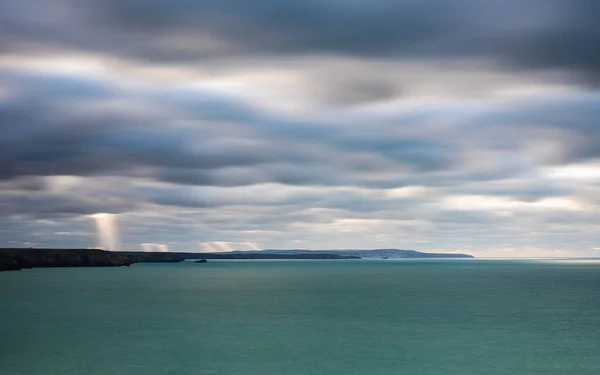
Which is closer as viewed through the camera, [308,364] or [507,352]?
[308,364]

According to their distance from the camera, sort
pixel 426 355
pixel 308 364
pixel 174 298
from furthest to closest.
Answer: pixel 174 298, pixel 426 355, pixel 308 364

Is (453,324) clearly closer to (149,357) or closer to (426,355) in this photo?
(426,355)

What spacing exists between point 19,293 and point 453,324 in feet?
264

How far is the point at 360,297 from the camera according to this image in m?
106

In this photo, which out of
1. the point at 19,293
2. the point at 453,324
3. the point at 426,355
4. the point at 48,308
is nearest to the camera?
the point at 426,355

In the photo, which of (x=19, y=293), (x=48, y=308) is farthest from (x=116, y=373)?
(x=19, y=293)

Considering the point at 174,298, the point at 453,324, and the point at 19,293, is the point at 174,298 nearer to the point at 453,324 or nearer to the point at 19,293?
the point at 19,293

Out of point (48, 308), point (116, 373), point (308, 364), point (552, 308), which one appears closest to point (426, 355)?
point (308, 364)

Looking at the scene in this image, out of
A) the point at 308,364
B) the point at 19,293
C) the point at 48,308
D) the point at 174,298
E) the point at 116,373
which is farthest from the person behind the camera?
the point at 19,293

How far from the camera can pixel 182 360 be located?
155 feet

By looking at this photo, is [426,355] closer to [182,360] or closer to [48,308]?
[182,360]

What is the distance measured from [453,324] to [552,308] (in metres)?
25.8

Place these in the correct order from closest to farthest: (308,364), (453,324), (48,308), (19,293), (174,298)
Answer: (308,364) < (453,324) < (48,308) < (174,298) < (19,293)

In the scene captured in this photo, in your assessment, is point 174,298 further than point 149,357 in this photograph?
Yes
